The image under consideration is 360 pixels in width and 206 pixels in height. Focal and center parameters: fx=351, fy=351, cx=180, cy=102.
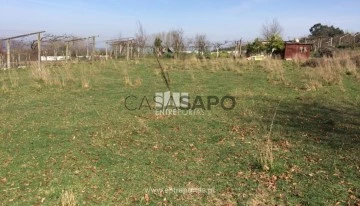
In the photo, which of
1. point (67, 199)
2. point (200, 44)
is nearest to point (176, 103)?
point (67, 199)

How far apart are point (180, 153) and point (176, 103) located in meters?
3.43

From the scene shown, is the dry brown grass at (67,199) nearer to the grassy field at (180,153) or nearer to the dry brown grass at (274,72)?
the grassy field at (180,153)

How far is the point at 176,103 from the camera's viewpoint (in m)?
7.97

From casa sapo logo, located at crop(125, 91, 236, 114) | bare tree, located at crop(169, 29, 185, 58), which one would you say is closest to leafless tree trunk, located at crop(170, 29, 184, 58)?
bare tree, located at crop(169, 29, 185, 58)

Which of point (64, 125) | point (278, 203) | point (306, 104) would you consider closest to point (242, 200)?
point (278, 203)

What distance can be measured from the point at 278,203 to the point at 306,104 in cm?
505

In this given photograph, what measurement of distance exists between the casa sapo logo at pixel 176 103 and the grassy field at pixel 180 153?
249mm

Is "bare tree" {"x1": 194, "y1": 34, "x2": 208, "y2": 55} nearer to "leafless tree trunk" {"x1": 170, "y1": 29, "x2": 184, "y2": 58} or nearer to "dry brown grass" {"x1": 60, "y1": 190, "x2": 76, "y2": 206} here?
"leafless tree trunk" {"x1": 170, "y1": 29, "x2": 184, "y2": 58}

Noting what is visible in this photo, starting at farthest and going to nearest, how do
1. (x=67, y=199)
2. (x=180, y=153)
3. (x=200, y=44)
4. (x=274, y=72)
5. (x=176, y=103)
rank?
(x=200, y=44)
(x=274, y=72)
(x=176, y=103)
(x=180, y=153)
(x=67, y=199)

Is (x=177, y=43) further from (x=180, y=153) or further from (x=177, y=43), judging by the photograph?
(x=180, y=153)

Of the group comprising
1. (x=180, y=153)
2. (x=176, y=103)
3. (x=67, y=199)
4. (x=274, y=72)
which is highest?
(x=274, y=72)

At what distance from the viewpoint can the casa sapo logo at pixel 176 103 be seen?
738cm

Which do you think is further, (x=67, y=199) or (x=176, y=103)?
(x=176, y=103)

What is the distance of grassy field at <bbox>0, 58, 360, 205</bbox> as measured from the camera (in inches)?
134
